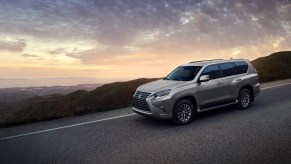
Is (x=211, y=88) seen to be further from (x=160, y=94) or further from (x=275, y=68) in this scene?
(x=275, y=68)

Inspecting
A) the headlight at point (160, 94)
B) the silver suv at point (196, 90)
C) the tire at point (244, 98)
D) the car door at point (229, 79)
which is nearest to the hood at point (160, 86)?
the silver suv at point (196, 90)

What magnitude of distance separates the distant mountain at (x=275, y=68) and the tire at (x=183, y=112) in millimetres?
14388

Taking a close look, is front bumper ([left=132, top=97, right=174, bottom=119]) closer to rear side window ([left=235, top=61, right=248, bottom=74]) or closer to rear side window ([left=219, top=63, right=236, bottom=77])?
rear side window ([left=219, top=63, right=236, bottom=77])

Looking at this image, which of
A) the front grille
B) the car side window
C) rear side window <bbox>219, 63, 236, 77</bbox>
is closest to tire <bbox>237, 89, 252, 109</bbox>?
rear side window <bbox>219, 63, 236, 77</bbox>

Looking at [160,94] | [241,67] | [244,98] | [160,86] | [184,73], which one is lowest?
[244,98]

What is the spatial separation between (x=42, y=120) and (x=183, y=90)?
599 centimetres

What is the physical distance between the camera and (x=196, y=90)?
820 cm

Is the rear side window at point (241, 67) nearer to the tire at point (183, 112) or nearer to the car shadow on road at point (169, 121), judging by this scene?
the car shadow on road at point (169, 121)

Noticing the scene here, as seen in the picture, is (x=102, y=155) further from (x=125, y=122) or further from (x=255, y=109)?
(x=255, y=109)

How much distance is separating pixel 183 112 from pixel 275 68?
72.8 ft

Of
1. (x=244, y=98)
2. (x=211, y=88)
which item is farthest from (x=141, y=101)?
(x=244, y=98)

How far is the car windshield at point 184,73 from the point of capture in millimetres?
8689

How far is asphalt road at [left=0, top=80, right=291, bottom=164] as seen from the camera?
5.43 metres

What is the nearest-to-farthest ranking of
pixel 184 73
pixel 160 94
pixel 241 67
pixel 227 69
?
pixel 160 94, pixel 184 73, pixel 227 69, pixel 241 67
